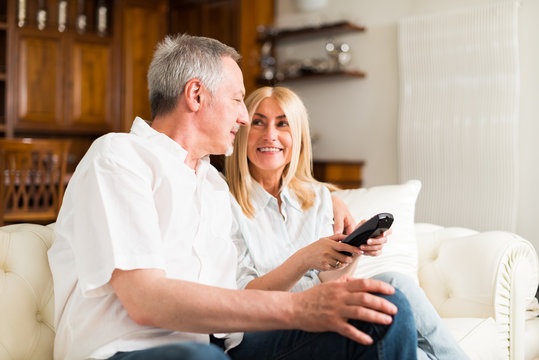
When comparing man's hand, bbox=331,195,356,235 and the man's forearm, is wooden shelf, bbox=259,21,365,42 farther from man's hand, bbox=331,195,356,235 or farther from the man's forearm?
the man's forearm

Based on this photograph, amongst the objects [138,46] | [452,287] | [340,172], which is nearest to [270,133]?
[452,287]

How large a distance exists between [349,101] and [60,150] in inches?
79.8

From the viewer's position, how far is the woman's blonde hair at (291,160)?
1.86m

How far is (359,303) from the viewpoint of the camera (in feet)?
3.47

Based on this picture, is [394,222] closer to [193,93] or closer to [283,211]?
[283,211]

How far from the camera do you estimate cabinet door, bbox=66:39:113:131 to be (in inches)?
196

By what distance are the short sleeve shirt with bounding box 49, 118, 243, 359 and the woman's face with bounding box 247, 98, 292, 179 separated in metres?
0.54

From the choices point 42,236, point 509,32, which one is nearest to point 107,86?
point 509,32

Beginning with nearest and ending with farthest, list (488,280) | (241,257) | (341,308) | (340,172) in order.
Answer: (341,308) → (241,257) → (488,280) → (340,172)

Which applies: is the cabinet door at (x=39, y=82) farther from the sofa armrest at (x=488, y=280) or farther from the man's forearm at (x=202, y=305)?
the man's forearm at (x=202, y=305)

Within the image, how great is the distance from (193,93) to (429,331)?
85 centimetres

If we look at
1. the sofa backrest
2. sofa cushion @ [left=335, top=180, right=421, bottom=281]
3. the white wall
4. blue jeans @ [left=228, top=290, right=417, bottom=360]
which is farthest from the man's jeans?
the white wall

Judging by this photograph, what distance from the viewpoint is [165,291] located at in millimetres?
1075

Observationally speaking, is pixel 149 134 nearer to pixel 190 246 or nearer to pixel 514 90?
pixel 190 246
